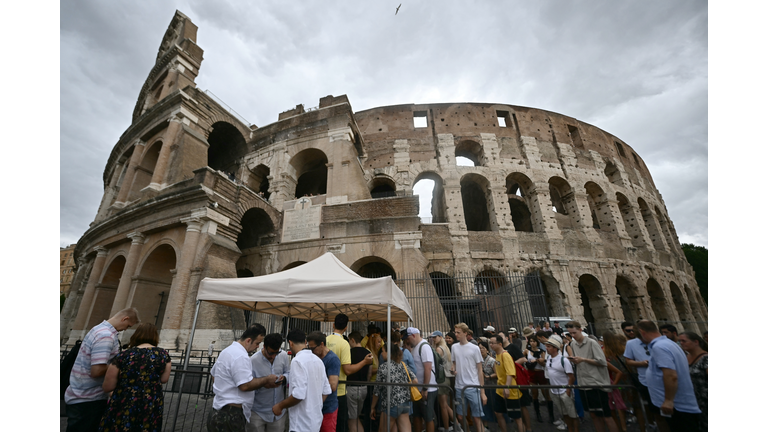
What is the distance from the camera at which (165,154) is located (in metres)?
12.7

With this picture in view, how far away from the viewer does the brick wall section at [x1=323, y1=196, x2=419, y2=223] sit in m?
12.0

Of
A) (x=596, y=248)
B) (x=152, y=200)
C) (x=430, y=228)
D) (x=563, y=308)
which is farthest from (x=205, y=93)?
(x=596, y=248)

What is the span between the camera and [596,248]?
16.0 metres

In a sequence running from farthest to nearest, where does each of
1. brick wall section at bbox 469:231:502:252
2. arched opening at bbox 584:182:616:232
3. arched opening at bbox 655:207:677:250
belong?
1. arched opening at bbox 655:207:677:250
2. arched opening at bbox 584:182:616:232
3. brick wall section at bbox 469:231:502:252

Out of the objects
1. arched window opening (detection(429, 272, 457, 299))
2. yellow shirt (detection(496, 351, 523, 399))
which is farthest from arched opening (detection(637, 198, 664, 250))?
yellow shirt (detection(496, 351, 523, 399))

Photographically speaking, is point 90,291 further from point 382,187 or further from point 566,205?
point 566,205

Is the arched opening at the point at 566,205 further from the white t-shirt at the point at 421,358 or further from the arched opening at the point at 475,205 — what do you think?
the white t-shirt at the point at 421,358

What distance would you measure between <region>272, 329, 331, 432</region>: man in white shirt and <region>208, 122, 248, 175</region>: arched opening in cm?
1538

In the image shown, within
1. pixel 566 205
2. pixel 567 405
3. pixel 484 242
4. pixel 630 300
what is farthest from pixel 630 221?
pixel 567 405

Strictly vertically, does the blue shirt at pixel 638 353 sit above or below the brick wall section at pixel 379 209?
below

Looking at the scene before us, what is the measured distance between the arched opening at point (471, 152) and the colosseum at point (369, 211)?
0.08m

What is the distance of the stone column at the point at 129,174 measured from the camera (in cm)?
1368

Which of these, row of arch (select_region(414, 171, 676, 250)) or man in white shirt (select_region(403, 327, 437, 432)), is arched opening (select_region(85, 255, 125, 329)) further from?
row of arch (select_region(414, 171, 676, 250))

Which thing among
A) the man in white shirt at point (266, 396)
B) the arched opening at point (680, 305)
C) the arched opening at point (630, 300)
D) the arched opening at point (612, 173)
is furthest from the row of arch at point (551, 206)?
the man in white shirt at point (266, 396)
